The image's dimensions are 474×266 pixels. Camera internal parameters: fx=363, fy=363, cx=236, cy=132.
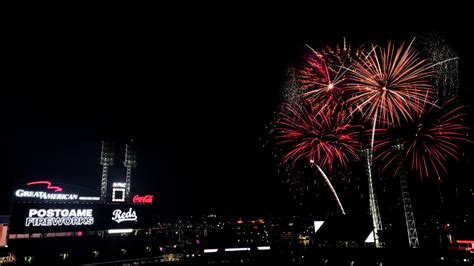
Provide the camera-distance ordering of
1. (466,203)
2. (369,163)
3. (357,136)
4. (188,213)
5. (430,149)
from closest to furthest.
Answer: (430,149) < (357,136) < (369,163) < (466,203) < (188,213)

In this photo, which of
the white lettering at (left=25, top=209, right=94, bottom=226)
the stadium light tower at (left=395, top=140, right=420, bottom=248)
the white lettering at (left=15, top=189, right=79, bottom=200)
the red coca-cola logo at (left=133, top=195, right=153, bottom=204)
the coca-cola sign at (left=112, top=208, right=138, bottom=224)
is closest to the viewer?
the stadium light tower at (left=395, top=140, right=420, bottom=248)

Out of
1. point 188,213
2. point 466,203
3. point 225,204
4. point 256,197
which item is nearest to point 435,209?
point 466,203

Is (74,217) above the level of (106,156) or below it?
below

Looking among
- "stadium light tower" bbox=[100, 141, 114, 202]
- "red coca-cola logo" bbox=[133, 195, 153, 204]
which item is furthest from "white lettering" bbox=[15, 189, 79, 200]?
"stadium light tower" bbox=[100, 141, 114, 202]

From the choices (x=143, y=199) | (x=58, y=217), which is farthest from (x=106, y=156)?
(x=58, y=217)

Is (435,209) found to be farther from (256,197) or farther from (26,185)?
(26,185)

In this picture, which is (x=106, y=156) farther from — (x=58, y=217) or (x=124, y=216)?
(x=58, y=217)

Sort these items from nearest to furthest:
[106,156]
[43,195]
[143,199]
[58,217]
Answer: [58,217] → [43,195] → [143,199] → [106,156]

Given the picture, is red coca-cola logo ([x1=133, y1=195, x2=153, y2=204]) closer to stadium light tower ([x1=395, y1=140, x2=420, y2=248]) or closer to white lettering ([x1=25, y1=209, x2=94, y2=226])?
white lettering ([x1=25, y1=209, x2=94, y2=226])

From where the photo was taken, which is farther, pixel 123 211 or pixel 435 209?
pixel 435 209
